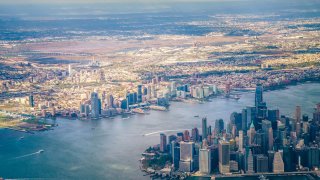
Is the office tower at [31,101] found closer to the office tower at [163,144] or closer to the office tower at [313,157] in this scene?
the office tower at [163,144]

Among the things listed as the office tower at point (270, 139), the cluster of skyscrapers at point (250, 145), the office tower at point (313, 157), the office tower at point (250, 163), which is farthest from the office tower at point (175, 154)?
the office tower at point (313, 157)

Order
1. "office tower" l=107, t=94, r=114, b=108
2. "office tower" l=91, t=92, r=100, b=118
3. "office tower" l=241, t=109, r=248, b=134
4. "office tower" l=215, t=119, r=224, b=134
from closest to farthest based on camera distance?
"office tower" l=241, t=109, r=248, b=134, "office tower" l=215, t=119, r=224, b=134, "office tower" l=91, t=92, r=100, b=118, "office tower" l=107, t=94, r=114, b=108

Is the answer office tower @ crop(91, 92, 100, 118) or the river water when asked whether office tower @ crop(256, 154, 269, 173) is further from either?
office tower @ crop(91, 92, 100, 118)

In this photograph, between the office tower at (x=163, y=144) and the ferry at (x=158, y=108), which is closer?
the office tower at (x=163, y=144)

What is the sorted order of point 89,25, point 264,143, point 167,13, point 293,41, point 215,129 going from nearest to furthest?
point 264,143 → point 215,129 → point 293,41 → point 89,25 → point 167,13

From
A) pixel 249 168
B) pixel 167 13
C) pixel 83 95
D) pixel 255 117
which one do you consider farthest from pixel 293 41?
pixel 167 13

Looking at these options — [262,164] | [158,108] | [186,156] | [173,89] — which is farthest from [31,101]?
[262,164]

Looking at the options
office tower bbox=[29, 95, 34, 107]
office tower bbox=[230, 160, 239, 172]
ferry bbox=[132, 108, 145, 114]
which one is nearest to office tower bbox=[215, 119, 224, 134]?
office tower bbox=[230, 160, 239, 172]

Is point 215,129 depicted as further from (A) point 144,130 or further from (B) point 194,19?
(B) point 194,19
